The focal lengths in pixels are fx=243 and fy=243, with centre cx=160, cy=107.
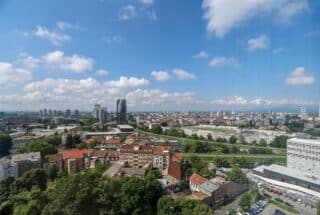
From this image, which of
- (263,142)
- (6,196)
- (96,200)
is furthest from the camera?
(263,142)

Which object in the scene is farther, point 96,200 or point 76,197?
point 96,200

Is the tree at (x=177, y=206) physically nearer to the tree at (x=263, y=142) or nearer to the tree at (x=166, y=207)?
the tree at (x=166, y=207)

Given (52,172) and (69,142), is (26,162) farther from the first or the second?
(69,142)

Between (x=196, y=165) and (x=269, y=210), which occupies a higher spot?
(x=196, y=165)

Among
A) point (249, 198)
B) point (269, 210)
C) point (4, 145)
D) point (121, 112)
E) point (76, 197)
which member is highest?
point (121, 112)

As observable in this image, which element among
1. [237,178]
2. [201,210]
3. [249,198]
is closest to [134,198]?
[201,210]

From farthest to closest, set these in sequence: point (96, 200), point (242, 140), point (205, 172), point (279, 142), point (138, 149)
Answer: point (242, 140) → point (279, 142) → point (138, 149) → point (205, 172) → point (96, 200)

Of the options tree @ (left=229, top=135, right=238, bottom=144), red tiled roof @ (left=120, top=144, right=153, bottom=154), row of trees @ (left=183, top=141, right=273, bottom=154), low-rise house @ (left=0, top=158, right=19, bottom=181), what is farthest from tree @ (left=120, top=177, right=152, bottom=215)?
tree @ (left=229, top=135, right=238, bottom=144)

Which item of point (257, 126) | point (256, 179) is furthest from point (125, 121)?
point (256, 179)
